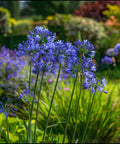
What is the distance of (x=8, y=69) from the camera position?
3.88 m

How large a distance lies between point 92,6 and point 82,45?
1316cm

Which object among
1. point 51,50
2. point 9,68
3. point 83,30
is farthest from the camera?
point 83,30

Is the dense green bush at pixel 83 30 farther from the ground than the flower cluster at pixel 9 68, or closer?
farther from the ground

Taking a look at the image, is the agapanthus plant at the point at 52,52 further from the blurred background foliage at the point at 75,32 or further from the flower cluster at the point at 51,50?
the blurred background foliage at the point at 75,32

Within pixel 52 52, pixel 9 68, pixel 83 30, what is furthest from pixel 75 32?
pixel 52 52

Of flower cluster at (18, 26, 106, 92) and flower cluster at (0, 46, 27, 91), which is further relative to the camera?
flower cluster at (0, 46, 27, 91)

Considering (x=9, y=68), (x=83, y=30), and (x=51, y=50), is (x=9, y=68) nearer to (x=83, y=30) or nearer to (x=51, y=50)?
(x=51, y=50)

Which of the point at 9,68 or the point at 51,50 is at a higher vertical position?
the point at 51,50

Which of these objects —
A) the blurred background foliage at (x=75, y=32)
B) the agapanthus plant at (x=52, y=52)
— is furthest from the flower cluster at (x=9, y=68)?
the agapanthus plant at (x=52, y=52)

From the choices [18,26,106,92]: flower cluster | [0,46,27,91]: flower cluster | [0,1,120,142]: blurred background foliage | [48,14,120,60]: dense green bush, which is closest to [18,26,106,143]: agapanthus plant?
[18,26,106,92]: flower cluster

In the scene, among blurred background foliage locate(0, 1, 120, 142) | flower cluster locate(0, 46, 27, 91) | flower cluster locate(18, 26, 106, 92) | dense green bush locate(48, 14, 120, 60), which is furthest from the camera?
dense green bush locate(48, 14, 120, 60)

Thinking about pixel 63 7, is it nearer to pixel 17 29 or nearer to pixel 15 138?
pixel 17 29

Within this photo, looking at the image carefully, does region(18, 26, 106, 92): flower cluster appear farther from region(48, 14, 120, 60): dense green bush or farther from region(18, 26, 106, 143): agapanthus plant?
region(48, 14, 120, 60): dense green bush

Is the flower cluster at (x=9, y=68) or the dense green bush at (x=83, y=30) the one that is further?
the dense green bush at (x=83, y=30)
